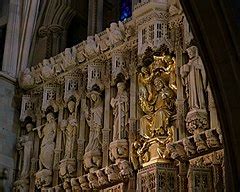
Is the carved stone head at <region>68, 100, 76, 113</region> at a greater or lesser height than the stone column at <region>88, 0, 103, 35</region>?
lesser

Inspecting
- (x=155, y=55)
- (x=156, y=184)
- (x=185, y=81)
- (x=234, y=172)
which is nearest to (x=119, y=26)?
(x=155, y=55)

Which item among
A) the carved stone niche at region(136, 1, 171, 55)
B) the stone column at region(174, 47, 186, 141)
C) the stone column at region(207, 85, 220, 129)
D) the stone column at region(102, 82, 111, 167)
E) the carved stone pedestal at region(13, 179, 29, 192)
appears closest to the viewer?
the stone column at region(207, 85, 220, 129)

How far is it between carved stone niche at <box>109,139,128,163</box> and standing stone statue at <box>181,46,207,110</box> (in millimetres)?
1420

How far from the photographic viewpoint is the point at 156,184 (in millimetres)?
10625

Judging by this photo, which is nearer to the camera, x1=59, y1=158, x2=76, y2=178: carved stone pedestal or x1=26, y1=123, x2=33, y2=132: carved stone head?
x1=59, y1=158, x2=76, y2=178: carved stone pedestal

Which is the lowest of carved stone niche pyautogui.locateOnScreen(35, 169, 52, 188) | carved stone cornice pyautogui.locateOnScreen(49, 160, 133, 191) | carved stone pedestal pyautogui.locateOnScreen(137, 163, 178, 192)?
carved stone pedestal pyautogui.locateOnScreen(137, 163, 178, 192)

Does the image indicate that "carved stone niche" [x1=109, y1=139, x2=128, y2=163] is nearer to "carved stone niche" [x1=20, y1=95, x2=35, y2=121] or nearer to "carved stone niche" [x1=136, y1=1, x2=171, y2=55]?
"carved stone niche" [x1=136, y1=1, x2=171, y2=55]

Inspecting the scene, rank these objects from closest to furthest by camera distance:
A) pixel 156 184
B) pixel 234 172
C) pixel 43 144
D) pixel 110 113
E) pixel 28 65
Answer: pixel 234 172 < pixel 156 184 < pixel 110 113 < pixel 43 144 < pixel 28 65

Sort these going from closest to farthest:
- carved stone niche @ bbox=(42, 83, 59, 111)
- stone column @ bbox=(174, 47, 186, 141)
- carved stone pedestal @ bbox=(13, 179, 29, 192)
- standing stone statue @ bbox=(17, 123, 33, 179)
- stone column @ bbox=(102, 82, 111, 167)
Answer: stone column @ bbox=(174, 47, 186, 141) → stone column @ bbox=(102, 82, 111, 167) → carved stone pedestal @ bbox=(13, 179, 29, 192) → standing stone statue @ bbox=(17, 123, 33, 179) → carved stone niche @ bbox=(42, 83, 59, 111)

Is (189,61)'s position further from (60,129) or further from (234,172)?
(234,172)

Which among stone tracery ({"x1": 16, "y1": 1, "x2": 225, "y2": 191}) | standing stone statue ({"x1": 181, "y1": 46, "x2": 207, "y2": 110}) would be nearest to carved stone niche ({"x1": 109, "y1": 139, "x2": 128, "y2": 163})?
stone tracery ({"x1": 16, "y1": 1, "x2": 225, "y2": 191})

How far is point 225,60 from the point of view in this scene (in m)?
7.92

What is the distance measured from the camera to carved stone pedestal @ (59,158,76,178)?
12613 mm

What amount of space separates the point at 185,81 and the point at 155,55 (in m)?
0.90
